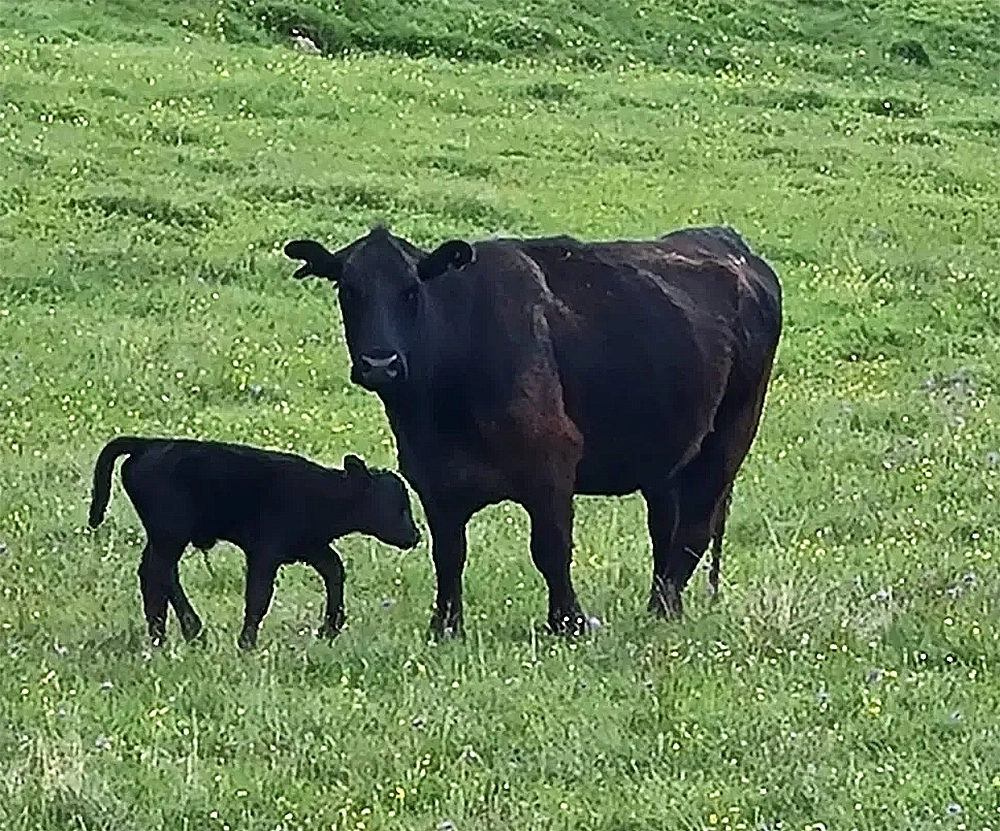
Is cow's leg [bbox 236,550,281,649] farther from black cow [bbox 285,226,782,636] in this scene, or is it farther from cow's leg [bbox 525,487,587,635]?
cow's leg [bbox 525,487,587,635]

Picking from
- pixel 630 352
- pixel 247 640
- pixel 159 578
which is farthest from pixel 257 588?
pixel 630 352

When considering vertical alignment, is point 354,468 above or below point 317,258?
below

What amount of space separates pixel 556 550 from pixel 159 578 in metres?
1.81

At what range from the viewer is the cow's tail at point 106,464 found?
10.1 meters

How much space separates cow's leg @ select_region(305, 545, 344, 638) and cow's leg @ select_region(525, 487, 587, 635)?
909 mm

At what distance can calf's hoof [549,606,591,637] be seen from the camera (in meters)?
9.90

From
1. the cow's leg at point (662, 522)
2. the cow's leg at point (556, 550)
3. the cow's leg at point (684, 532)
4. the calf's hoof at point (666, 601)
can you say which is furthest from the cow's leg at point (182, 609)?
the cow's leg at point (662, 522)

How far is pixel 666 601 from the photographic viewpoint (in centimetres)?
1044

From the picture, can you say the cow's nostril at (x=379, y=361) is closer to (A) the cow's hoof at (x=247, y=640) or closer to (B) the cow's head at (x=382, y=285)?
(B) the cow's head at (x=382, y=285)

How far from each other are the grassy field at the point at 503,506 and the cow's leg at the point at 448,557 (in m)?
0.16

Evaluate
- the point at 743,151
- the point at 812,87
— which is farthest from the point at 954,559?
the point at 812,87

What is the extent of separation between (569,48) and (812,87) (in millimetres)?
4281

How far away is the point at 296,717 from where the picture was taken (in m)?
8.05

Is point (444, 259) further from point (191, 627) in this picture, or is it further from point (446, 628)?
point (191, 627)
